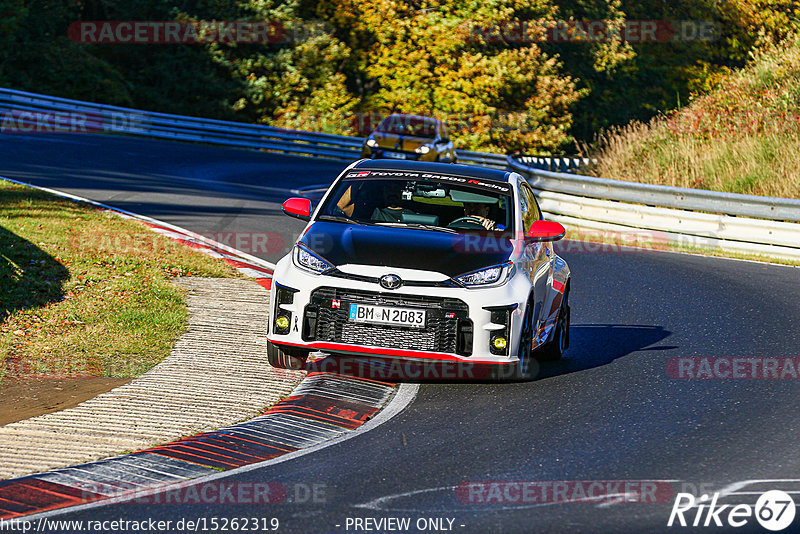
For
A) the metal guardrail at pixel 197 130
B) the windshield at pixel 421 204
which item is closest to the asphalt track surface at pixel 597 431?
the windshield at pixel 421 204

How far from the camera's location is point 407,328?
27.6 ft

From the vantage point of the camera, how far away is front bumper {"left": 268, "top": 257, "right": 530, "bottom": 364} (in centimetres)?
843

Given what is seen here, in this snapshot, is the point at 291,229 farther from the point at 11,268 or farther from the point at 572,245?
the point at 11,268

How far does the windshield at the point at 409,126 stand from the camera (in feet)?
101

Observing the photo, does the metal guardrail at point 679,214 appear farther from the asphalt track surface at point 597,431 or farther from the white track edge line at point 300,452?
the white track edge line at point 300,452

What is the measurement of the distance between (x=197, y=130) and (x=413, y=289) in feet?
93.5

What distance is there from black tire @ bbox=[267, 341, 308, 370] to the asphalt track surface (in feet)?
3.29

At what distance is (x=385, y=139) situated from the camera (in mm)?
30328

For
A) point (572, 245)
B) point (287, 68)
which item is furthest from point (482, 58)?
point (572, 245)

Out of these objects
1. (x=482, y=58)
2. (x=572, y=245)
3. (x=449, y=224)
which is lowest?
(x=572, y=245)

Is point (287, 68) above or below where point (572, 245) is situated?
above

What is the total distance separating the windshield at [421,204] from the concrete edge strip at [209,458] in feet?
5.44

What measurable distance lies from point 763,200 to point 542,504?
43.6 feet

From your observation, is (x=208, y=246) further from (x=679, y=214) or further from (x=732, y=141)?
(x=732, y=141)
